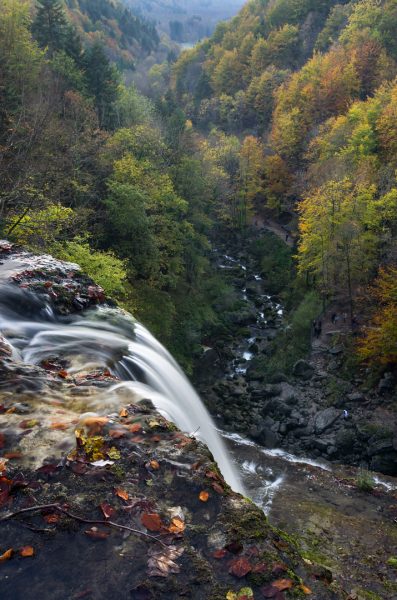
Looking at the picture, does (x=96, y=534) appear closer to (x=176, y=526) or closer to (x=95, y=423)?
(x=176, y=526)

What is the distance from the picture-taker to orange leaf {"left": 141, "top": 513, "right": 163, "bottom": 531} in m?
4.45

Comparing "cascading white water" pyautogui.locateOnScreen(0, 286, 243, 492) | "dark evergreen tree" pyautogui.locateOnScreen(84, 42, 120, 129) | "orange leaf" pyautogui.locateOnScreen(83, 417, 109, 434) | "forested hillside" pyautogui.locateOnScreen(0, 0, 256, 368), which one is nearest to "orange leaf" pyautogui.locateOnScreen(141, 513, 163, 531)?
"orange leaf" pyautogui.locateOnScreen(83, 417, 109, 434)

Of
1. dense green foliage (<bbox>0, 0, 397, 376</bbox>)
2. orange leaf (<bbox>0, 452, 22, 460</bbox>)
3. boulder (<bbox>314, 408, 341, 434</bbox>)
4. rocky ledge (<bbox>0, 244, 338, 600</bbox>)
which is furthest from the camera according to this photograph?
dense green foliage (<bbox>0, 0, 397, 376</bbox>)

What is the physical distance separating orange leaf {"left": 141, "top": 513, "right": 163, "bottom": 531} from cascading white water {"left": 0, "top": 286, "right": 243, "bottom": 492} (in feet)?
8.78

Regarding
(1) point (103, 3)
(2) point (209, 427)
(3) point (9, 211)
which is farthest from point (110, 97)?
(1) point (103, 3)

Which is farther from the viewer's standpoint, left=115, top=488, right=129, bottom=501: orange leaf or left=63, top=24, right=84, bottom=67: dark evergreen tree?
left=63, top=24, right=84, bottom=67: dark evergreen tree

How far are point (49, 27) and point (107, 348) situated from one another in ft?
162

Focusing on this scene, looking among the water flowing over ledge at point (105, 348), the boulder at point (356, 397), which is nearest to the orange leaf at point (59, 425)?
the water flowing over ledge at point (105, 348)

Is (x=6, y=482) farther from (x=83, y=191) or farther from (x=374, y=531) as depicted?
(x=83, y=191)

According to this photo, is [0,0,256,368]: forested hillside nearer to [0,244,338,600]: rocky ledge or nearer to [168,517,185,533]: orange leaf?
[0,244,338,600]: rocky ledge

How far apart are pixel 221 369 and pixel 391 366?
998cm

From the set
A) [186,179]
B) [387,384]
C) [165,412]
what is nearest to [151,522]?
[165,412]

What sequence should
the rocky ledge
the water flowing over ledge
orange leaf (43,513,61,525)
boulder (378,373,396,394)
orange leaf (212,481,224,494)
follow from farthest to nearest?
boulder (378,373,396,394) < the water flowing over ledge < orange leaf (212,481,224,494) < orange leaf (43,513,61,525) < the rocky ledge

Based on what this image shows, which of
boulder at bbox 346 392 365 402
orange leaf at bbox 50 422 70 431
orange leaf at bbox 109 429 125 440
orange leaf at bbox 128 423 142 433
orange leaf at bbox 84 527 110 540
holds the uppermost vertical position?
orange leaf at bbox 128 423 142 433
